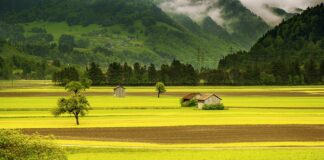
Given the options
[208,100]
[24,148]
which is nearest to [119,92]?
[208,100]

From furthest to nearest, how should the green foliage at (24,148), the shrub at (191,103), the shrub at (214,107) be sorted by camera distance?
1. the shrub at (191,103)
2. the shrub at (214,107)
3. the green foliage at (24,148)

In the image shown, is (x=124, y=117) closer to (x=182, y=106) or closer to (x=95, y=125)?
(x=95, y=125)

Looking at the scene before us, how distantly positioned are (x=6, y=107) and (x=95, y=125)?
37915 mm

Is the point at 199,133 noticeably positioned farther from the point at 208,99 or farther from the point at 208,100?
the point at 208,100

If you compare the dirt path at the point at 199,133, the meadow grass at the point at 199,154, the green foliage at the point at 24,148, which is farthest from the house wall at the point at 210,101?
the green foliage at the point at 24,148

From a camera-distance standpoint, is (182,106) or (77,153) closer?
(77,153)

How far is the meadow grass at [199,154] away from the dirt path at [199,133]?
7398 mm

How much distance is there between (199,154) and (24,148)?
21.1 metres

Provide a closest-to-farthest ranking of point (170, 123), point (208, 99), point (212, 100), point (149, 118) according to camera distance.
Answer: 1. point (170, 123)
2. point (149, 118)
3. point (208, 99)
4. point (212, 100)

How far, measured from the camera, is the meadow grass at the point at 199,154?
4966cm

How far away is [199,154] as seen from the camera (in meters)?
51.9

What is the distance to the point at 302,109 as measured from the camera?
107688 mm

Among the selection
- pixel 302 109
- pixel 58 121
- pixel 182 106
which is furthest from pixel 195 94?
pixel 58 121

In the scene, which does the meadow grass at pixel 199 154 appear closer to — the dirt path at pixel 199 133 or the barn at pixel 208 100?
the dirt path at pixel 199 133
